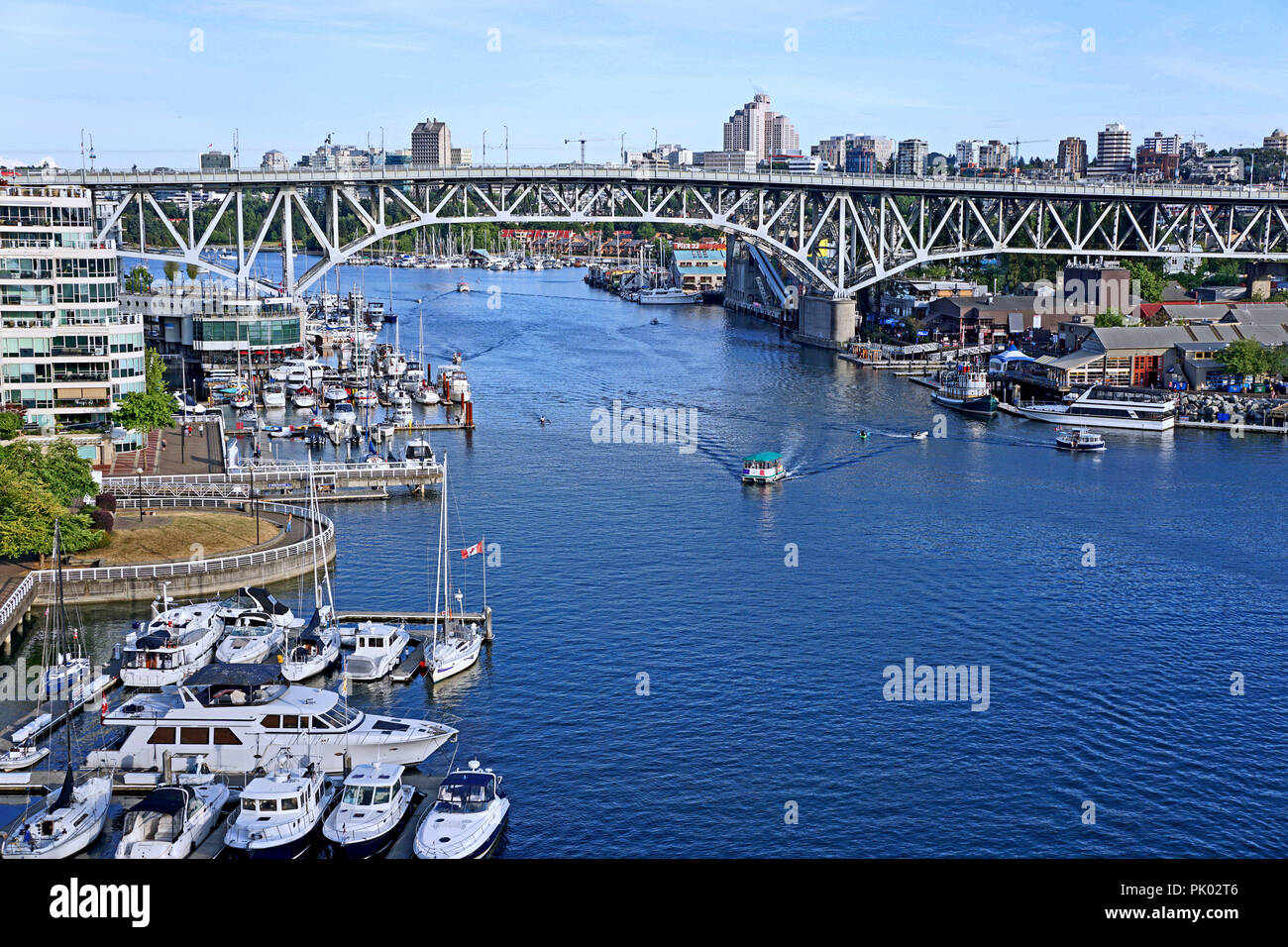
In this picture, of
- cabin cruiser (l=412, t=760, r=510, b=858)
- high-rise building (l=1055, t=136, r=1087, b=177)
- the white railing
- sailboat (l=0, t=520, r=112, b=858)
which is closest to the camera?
sailboat (l=0, t=520, r=112, b=858)

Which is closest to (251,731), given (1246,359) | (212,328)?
(212,328)

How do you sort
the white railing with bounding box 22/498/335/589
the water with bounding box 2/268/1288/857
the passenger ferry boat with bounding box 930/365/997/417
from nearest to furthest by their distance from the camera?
the water with bounding box 2/268/1288/857, the white railing with bounding box 22/498/335/589, the passenger ferry boat with bounding box 930/365/997/417

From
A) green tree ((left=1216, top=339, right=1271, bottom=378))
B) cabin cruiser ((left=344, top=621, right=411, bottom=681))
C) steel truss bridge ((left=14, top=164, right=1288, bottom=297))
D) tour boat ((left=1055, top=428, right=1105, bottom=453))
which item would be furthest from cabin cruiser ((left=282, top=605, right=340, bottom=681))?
green tree ((left=1216, top=339, right=1271, bottom=378))

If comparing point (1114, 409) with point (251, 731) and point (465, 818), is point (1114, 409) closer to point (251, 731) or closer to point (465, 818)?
point (251, 731)

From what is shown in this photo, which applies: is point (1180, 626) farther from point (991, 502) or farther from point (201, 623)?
point (201, 623)

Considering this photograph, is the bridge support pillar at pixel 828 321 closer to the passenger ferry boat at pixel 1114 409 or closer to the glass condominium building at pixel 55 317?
the passenger ferry boat at pixel 1114 409

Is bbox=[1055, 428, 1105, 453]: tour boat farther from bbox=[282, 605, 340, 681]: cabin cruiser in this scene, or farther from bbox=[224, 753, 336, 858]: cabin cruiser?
bbox=[224, 753, 336, 858]: cabin cruiser
